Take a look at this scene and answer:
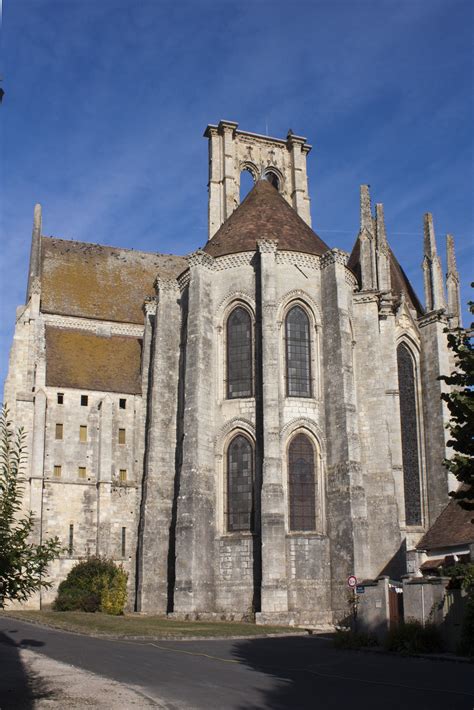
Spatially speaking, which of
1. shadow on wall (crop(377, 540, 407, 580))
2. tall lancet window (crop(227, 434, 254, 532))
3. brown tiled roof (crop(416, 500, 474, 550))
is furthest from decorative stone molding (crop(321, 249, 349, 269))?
shadow on wall (crop(377, 540, 407, 580))

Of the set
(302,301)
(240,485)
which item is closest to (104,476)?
(240,485)

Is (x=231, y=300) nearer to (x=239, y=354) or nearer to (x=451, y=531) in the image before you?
(x=239, y=354)

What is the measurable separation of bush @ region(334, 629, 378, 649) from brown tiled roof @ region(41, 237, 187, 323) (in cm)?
2443

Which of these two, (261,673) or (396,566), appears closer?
(261,673)

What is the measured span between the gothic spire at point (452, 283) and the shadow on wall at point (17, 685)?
1098 inches

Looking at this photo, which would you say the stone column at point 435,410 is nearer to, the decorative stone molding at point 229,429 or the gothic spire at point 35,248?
the decorative stone molding at point 229,429

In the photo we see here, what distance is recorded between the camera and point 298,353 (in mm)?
31906

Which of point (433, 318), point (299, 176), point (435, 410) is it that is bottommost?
point (435, 410)

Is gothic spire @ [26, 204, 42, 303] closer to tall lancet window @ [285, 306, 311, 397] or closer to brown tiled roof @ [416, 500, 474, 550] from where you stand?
tall lancet window @ [285, 306, 311, 397]

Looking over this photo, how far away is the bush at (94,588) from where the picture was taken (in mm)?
31766

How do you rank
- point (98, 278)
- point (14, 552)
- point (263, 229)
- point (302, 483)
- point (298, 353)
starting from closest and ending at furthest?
point (14, 552) < point (302, 483) < point (298, 353) < point (263, 229) < point (98, 278)

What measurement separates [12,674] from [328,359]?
2015 centimetres

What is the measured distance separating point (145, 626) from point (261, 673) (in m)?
10.6

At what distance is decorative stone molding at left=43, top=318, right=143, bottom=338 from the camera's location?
4050 cm
